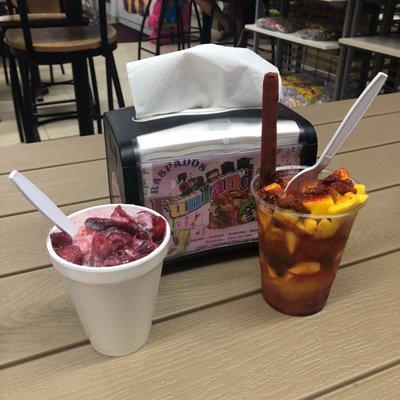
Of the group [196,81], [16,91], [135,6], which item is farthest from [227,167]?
[135,6]

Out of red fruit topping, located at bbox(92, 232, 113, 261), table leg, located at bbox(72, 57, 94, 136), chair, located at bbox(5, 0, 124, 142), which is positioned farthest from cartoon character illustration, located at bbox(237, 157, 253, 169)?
table leg, located at bbox(72, 57, 94, 136)

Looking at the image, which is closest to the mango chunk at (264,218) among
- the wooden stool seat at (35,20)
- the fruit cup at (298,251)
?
the fruit cup at (298,251)

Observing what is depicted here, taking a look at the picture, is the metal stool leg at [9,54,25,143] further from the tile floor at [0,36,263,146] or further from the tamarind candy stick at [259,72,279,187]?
the tamarind candy stick at [259,72,279,187]

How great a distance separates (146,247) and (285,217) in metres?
0.14

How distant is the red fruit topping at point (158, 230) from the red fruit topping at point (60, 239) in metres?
0.08

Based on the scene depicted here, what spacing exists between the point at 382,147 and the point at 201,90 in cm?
54

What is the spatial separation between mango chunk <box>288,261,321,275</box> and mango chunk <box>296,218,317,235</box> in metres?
0.05

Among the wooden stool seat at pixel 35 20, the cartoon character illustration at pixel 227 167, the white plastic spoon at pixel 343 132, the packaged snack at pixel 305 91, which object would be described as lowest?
the packaged snack at pixel 305 91

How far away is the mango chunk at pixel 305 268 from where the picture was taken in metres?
0.48

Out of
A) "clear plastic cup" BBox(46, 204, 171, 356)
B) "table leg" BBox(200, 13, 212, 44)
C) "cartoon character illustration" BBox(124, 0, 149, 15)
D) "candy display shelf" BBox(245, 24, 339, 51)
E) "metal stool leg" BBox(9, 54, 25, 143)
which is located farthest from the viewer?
"cartoon character illustration" BBox(124, 0, 149, 15)

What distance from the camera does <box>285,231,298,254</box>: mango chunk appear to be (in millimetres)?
461

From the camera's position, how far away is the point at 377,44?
7.03 ft

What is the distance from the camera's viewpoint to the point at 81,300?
1.40 feet

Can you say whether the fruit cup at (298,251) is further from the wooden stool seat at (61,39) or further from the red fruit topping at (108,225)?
the wooden stool seat at (61,39)
